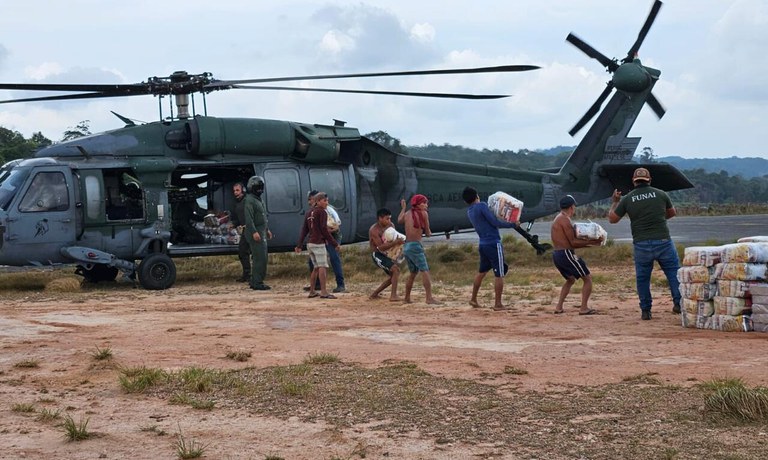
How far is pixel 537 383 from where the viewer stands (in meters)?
8.58

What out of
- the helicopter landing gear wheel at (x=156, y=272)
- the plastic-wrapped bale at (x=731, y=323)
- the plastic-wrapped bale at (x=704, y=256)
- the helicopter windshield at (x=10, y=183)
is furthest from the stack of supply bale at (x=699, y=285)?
the helicopter windshield at (x=10, y=183)

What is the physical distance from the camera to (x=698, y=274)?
456 inches

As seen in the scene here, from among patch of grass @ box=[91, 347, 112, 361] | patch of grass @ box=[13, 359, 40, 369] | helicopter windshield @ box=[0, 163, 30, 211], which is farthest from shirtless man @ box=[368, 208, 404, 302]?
patch of grass @ box=[13, 359, 40, 369]

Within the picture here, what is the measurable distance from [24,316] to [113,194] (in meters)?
5.07

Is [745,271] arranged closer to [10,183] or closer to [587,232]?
[587,232]

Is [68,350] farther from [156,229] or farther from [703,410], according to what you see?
[156,229]

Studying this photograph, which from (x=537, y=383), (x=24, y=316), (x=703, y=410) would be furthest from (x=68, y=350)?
(x=703, y=410)

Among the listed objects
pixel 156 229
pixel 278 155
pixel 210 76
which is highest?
pixel 210 76

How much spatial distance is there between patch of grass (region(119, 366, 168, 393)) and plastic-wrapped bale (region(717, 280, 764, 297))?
19.7ft

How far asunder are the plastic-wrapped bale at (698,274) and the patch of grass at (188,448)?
6.65 m

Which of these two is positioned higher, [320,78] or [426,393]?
[320,78]

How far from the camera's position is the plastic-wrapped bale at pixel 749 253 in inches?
433

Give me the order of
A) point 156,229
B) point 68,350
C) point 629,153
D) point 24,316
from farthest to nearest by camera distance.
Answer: point 629,153, point 156,229, point 24,316, point 68,350

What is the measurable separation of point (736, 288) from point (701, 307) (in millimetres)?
514
